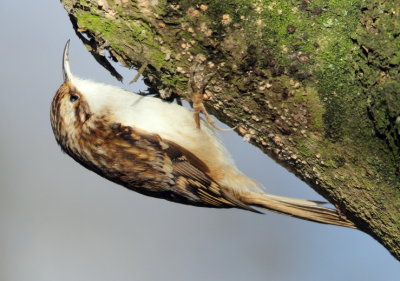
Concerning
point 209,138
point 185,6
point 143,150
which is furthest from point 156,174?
point 185,6

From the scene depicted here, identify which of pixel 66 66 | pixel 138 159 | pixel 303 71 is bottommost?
pixel 138 159

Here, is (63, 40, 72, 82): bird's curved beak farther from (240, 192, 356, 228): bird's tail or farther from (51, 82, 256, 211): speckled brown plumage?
(240, 192, 356, 228): bird's tail

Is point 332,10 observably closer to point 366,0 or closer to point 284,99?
point 366,0

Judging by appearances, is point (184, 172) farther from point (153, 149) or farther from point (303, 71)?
point (303, 71)

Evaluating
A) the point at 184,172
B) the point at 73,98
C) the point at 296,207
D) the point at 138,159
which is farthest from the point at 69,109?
the point at 296,207

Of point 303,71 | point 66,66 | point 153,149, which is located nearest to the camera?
point 303,71

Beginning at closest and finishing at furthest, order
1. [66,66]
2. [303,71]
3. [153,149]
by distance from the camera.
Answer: [303,71]
[153,149]
[66,66]
